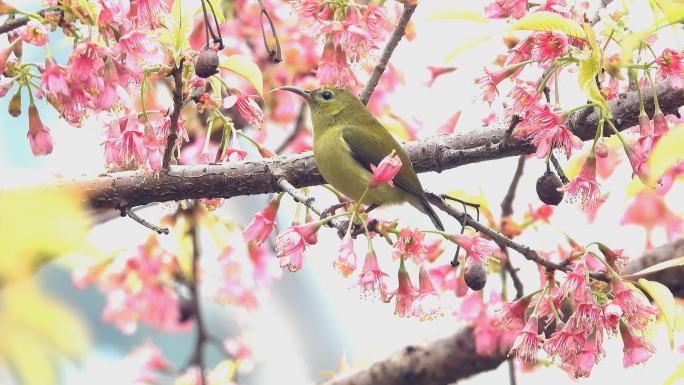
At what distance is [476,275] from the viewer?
1.98m

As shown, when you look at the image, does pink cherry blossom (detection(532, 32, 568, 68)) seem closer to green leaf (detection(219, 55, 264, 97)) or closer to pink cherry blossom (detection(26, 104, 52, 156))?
green leaf (detection(219, 55, 264, 97))

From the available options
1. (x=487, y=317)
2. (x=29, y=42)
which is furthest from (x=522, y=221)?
(x=29, y=42)

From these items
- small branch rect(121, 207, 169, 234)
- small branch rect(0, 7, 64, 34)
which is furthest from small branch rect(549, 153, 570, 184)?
small branch rect(0, 7, 64, 34)

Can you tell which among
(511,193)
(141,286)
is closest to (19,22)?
(511,193)

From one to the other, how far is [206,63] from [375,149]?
46.9 inches

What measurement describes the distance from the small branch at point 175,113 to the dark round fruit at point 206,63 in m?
0.06

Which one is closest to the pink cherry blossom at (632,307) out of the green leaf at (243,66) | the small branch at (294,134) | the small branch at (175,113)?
the green leaf at (243,66)

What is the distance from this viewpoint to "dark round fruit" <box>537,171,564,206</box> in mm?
2068

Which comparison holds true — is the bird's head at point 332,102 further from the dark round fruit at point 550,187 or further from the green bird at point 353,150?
the dark round fruit at point 550,187

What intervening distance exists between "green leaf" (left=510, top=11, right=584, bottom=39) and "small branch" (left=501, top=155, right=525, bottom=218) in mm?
1125

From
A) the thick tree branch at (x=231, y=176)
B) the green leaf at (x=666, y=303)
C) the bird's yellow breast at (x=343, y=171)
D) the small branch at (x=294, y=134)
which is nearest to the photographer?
the green leaf at (x=666, y=303)

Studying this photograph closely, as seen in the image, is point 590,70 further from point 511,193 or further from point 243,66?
point 511,193

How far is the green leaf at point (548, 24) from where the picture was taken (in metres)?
1.76

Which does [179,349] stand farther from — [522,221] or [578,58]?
[578,58]
